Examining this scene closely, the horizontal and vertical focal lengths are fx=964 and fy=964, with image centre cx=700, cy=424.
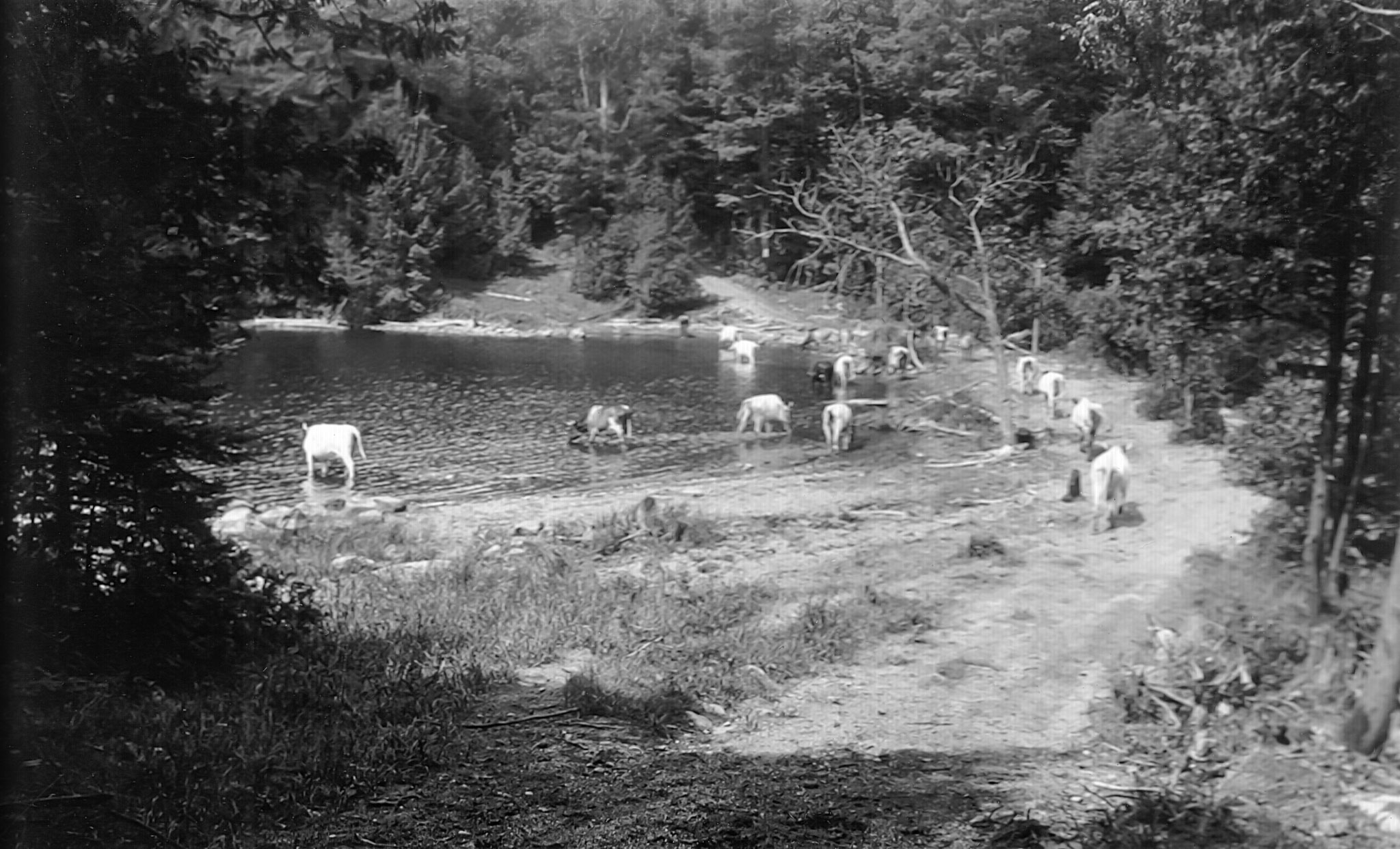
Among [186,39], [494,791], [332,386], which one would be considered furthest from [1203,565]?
[332,386]

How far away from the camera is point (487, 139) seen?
366 centimetres

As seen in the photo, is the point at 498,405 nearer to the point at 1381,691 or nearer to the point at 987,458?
the point at 987,458

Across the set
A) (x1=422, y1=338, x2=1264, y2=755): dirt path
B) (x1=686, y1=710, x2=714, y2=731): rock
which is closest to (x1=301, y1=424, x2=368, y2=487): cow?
(x1=422, y1=338, x2=1264, y2=755): dirt path

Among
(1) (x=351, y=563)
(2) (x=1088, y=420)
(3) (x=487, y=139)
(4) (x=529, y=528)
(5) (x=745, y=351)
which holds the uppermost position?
(3) (x=487, y=139)

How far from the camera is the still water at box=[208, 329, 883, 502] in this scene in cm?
573

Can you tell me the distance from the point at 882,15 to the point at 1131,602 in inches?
83.3

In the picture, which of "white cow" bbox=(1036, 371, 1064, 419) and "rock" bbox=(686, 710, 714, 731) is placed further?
"white cow" bbox=(1036, 371, 1064, 419)

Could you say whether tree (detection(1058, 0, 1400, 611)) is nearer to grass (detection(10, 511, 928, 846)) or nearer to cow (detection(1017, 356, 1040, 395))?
grass (detection(10, 511, 928, 846))

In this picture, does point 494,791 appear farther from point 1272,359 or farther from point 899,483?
point 899,483

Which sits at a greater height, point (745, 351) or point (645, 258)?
point (645, 258)

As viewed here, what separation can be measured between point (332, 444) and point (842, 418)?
3292mm

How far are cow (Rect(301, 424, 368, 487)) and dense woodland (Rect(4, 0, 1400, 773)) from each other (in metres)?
2.53

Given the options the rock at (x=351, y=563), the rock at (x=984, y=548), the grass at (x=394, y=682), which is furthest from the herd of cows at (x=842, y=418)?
the rock at (x=351, y=563)

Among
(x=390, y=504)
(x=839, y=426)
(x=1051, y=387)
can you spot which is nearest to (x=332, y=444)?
(x=390, y=504)
